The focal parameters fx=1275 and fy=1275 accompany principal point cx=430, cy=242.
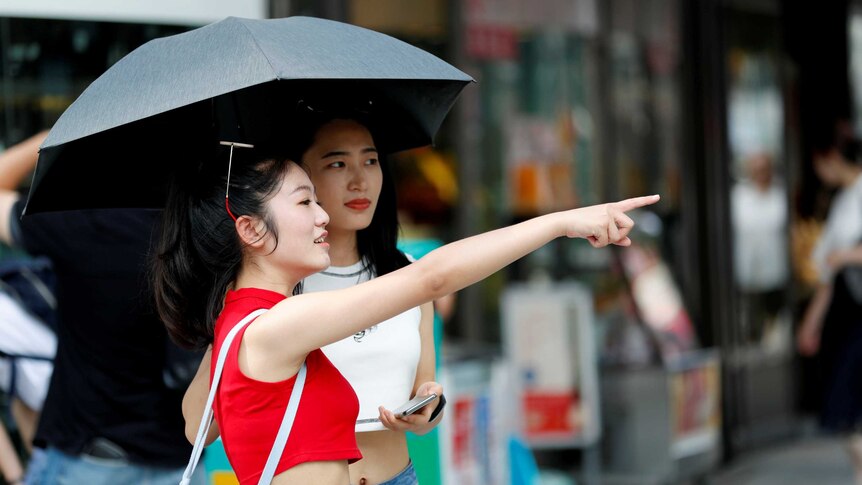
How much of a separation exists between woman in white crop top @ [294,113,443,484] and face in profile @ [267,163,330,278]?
0.92 feet

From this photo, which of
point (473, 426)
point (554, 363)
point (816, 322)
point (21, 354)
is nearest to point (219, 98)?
point (21, 354)

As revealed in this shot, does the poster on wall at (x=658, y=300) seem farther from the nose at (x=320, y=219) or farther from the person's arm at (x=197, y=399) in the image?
the nose at (x=320, y=219)

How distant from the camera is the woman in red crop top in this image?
2.27 metres

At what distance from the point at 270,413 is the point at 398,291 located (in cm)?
33

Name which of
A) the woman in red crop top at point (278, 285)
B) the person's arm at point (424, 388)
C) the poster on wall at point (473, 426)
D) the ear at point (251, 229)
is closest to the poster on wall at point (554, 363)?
the poster on wall at point (473, 426)

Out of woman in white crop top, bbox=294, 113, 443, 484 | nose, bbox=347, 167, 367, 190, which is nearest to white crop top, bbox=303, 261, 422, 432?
woman in white crop top, bbox=294, 113, 443, 484

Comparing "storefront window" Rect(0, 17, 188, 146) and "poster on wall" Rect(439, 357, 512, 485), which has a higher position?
"storefront window" Rect(0, 17, 188, 146)

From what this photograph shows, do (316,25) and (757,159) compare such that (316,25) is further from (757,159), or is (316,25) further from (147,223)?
(757,159)

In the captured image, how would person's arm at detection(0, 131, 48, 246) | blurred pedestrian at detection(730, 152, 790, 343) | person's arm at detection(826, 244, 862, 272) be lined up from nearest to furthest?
1. person's arm at detection(0, 131, 48, 246)
2. person's arm at detection(826, 244, 862, 272)
3. blurred pedestrian at detection(730, 152, 790, 343)

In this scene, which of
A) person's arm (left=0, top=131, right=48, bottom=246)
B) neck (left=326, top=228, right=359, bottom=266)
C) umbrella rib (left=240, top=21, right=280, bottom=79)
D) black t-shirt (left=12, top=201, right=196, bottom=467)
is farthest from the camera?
person's arm (left=0, top=131, right=48, bottom=246)

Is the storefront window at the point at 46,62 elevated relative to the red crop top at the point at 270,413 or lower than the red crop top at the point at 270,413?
elevated

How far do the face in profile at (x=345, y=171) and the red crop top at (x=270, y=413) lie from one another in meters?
0.41

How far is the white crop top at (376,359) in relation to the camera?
2814 millimetres

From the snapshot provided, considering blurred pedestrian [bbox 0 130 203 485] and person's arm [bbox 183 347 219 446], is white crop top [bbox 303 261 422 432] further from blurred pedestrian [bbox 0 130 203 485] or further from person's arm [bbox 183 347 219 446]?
blurred pedestrian [bbox 0 130 203 485]
